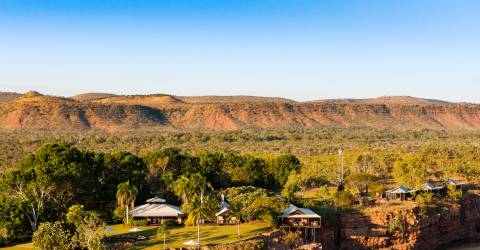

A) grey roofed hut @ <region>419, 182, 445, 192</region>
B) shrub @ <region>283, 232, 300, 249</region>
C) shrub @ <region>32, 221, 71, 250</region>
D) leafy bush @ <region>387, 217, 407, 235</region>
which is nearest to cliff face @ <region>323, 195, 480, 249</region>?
leafy bush @ <region>387, 217, 407, 235</region>

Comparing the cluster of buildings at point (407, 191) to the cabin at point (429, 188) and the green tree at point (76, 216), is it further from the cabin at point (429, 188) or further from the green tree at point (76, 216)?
the green tree at point (76, 216)

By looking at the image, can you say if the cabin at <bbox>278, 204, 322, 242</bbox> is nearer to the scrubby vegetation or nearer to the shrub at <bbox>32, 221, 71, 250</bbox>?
the scrubby vegetation

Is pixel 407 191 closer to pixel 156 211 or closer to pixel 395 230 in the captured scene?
pixel 395 230

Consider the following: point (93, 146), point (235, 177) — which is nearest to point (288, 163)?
point (235, 177)

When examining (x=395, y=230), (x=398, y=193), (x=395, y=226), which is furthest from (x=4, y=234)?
(x=398, y=193)

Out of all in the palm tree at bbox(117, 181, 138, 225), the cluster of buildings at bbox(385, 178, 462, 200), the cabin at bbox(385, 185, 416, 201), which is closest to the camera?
the palm tree at bbox(117, 181, 138, 225)

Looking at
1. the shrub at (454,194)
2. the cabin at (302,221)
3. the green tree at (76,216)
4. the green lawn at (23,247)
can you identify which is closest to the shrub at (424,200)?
the shrub at (454,194)
